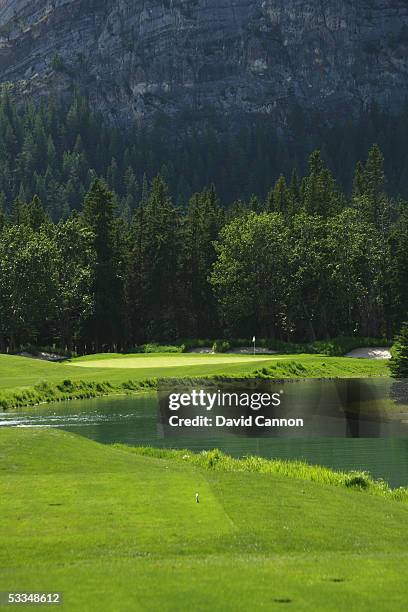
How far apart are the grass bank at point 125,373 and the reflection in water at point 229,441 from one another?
6066 mm

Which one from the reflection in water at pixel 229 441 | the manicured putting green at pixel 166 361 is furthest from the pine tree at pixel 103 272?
the reflection in water at pixel 229 441

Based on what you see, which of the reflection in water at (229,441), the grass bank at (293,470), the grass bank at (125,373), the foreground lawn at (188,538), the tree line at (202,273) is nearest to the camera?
the foreground lawn at (188,538)

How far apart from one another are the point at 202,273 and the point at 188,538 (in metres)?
111

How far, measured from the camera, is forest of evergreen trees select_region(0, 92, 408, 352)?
11331 centimetres

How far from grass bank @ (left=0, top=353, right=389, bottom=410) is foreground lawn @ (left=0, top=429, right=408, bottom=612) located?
34079 mm

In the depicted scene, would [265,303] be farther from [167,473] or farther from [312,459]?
[167,473]

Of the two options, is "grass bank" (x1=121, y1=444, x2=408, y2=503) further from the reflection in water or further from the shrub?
the reflection in water

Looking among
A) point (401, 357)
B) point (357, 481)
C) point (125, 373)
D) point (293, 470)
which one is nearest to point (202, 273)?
point (125, 373)

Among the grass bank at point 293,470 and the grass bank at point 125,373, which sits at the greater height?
the grass bank at point 293,470

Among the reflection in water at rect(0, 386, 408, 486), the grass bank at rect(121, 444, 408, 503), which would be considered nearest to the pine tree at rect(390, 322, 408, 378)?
the reflection in water at rect(0, 386, 408, 486)

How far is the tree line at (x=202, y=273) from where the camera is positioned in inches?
4461

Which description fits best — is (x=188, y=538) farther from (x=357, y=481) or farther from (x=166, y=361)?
(x=166, y=361)

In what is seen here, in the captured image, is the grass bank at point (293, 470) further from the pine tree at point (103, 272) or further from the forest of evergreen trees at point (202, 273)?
the pine tree at point (103, 272)

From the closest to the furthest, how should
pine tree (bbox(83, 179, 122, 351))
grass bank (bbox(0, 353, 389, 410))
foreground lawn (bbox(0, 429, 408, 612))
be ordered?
foreground lawn (bbox(0, 429, 408, 612)) < grass bank (bbox(0, 353, 389, 410)) < pine tree (bbox(83, 179, 122, 351))
